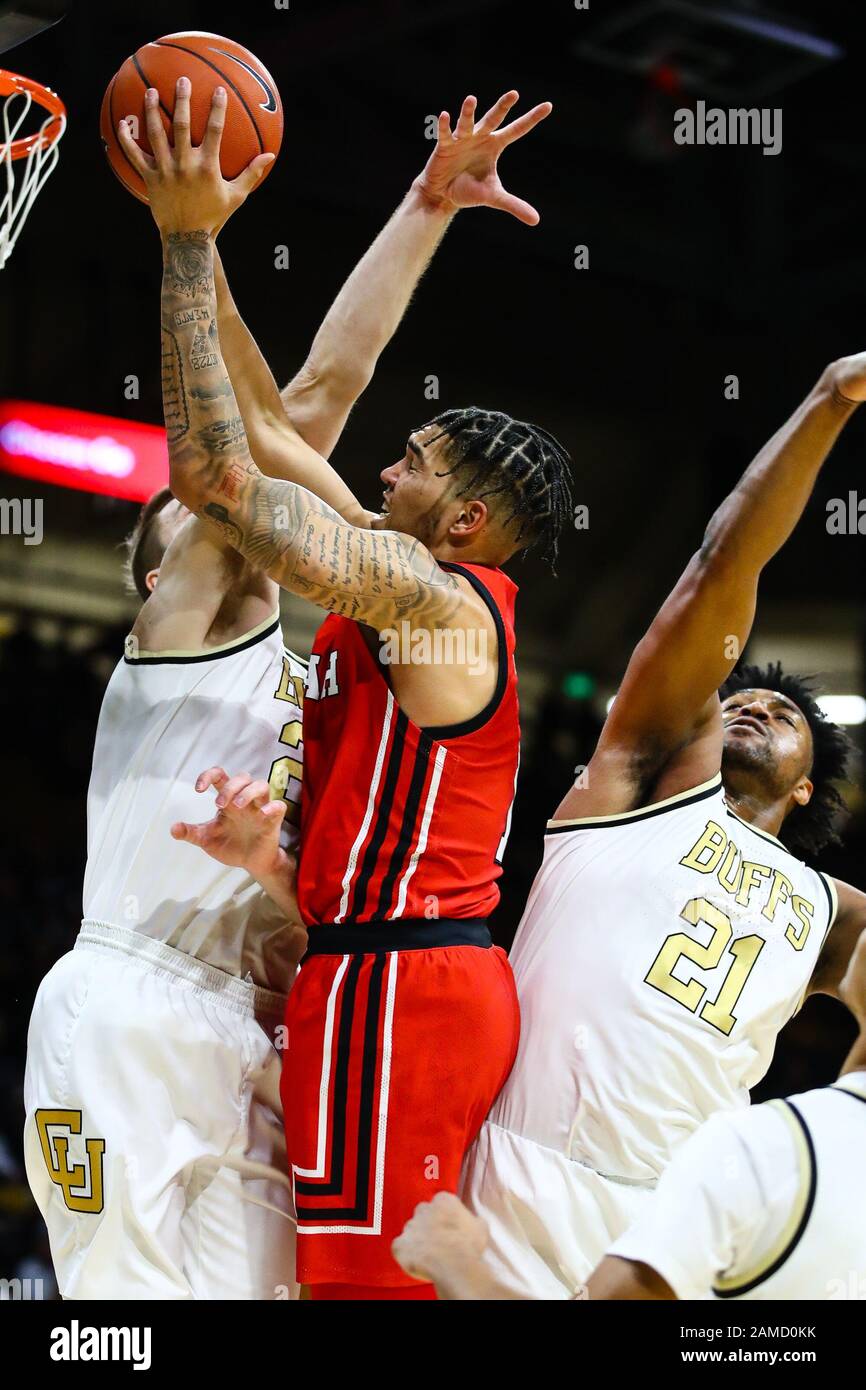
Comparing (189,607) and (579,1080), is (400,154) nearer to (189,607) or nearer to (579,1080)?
(189,607)

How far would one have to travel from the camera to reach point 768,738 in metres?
4.36

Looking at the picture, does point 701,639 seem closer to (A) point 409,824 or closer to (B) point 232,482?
A: (A) point 409,824

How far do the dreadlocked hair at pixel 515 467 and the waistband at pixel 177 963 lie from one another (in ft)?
3.85

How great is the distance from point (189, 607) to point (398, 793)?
71 cm

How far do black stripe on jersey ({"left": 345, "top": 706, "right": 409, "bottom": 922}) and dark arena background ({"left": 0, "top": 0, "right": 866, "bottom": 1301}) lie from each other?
619 centimetres

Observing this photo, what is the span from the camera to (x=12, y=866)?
Result: 11.4 m

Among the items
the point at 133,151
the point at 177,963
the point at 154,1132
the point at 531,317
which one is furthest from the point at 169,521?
the point at 531,317

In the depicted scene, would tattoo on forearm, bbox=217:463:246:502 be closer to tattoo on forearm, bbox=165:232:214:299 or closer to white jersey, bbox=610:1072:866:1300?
tattoo on forearm, bbox=165:232:214:299

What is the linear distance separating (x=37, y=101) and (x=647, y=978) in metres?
2.82

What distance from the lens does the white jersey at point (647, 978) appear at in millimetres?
3447

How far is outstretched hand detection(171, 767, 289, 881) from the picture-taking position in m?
3.28

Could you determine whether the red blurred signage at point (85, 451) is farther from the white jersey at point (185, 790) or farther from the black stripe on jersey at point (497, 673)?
the black stripe on jersey at point (497, 673)

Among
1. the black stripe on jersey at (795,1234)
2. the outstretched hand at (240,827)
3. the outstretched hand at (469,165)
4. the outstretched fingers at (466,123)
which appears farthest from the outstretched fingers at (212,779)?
the outstretched fingers at (466,123)

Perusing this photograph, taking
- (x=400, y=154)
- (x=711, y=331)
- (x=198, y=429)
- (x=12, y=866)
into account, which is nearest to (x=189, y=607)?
(x=198, y=429)
